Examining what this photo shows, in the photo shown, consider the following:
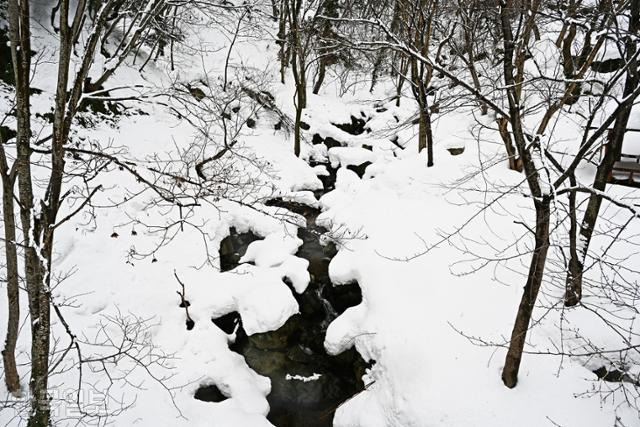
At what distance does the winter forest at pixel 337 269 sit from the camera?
11.2 feet

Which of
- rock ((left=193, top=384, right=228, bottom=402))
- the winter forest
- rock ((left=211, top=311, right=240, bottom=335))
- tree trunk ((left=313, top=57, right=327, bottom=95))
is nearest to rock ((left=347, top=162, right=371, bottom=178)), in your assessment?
the winter forest

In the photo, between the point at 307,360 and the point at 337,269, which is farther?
the point at 337,269

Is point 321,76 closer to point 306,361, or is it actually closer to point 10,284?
point 306,361

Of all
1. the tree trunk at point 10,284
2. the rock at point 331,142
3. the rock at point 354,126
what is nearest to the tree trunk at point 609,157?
the tree trunk at point 10,284

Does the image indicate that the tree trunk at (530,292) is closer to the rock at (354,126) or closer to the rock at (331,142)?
the rock at (331,142)

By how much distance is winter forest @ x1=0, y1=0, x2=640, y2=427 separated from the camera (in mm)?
3428

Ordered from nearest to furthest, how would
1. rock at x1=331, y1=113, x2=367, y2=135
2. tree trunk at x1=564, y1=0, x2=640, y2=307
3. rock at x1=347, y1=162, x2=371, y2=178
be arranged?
tree trunk at x1=564, y1=0, x2=640, y2=307 → rock at x1=347, y1=162, x2=371, y2=178 → rock at x1=331, y1=113, x2=367, y2=135

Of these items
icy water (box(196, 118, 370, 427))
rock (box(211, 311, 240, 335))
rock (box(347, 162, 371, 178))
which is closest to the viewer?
icy water (box(196, 118, 370, 427))

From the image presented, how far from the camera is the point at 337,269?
23.2 feet

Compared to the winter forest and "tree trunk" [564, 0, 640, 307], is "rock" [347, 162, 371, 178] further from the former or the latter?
"tree trunk" [564, 0, 640, 307]

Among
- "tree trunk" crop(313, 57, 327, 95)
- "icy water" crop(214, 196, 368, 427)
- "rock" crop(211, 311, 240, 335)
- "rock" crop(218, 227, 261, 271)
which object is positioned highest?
"tree trunk" crop(313, 57, 327, 95)

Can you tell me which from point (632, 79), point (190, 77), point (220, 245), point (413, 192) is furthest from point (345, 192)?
point (190, 77)

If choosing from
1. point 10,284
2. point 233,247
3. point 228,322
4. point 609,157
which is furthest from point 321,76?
point 10,284

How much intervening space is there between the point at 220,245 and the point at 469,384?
6028 mm
